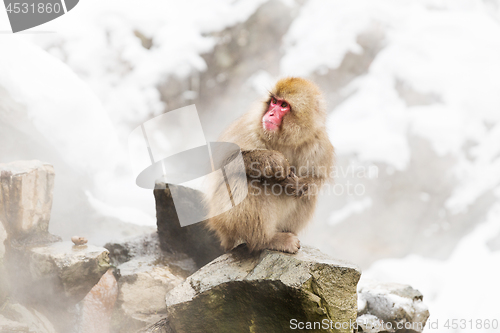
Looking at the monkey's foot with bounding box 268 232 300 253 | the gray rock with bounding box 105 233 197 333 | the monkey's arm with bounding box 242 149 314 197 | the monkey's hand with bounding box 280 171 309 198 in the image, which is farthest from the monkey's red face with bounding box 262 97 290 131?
→ the gray rock with bounding box 105 233 197 333

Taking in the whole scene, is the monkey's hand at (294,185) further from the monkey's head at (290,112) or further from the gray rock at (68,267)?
the gray rock at (68,267)

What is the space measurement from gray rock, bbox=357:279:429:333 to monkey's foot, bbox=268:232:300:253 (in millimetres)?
959

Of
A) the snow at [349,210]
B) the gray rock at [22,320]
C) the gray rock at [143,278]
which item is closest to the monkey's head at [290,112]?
the gray rock at [143,278]

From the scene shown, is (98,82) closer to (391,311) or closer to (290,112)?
(290,112)

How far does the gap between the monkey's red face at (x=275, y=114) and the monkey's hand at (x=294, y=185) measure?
0.32 meters

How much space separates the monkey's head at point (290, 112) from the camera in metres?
2.17

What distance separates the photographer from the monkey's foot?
79.4 inches

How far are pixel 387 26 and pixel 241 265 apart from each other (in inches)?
152

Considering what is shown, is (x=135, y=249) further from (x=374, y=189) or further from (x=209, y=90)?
(x=374, y=189)

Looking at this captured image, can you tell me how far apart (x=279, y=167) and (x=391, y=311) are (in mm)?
1487

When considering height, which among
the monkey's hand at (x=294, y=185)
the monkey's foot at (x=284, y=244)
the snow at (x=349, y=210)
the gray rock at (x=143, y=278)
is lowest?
the snow at (x=349, y=210)

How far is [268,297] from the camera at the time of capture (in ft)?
5.89

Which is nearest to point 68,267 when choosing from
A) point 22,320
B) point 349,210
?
point 22,320

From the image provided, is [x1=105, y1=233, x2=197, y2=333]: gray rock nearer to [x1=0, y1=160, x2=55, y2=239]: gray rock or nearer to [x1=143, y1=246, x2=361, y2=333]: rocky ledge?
[x1=143, y1=246, x2=361, y2=333]: rocky ledge
